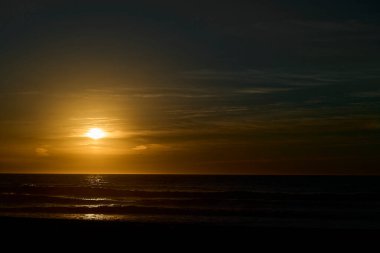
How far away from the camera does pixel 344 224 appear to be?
85.6 feet

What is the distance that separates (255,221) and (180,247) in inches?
468

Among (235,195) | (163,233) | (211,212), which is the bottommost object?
(163,233)

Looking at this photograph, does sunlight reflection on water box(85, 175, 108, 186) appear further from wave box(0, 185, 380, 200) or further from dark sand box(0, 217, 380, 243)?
dark sand box(0, 217, 380, 243)

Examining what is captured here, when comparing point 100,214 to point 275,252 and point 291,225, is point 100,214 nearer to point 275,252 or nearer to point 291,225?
point 291,225

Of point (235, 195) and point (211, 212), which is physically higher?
point (235, 195)

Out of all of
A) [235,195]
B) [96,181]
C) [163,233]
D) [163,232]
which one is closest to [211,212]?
[163,232]

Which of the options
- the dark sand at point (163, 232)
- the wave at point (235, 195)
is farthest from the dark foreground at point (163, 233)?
the wave at point (235, 195)

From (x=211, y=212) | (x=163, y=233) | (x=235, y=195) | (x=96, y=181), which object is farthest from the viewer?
(x=96, y=181)

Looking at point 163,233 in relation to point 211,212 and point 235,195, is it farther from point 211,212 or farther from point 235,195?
point 235,195

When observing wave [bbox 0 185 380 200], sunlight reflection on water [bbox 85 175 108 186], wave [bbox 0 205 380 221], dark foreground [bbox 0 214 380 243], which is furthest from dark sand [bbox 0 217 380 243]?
sunlight reflection on water [bbox 85 175 108 186]

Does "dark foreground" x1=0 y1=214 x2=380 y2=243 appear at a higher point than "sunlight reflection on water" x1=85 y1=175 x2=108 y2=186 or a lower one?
lower

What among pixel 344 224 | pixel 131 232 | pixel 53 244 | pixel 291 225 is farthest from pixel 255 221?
pixel 53 244

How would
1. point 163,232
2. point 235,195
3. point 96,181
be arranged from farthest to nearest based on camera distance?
point 96,181 → point 235,195 → point 163,232

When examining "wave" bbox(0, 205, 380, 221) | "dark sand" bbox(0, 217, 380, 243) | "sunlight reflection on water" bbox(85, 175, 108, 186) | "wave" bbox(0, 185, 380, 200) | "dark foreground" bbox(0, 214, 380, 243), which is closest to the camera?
"dark foreground" bbox(0, 214, 380, 243)
